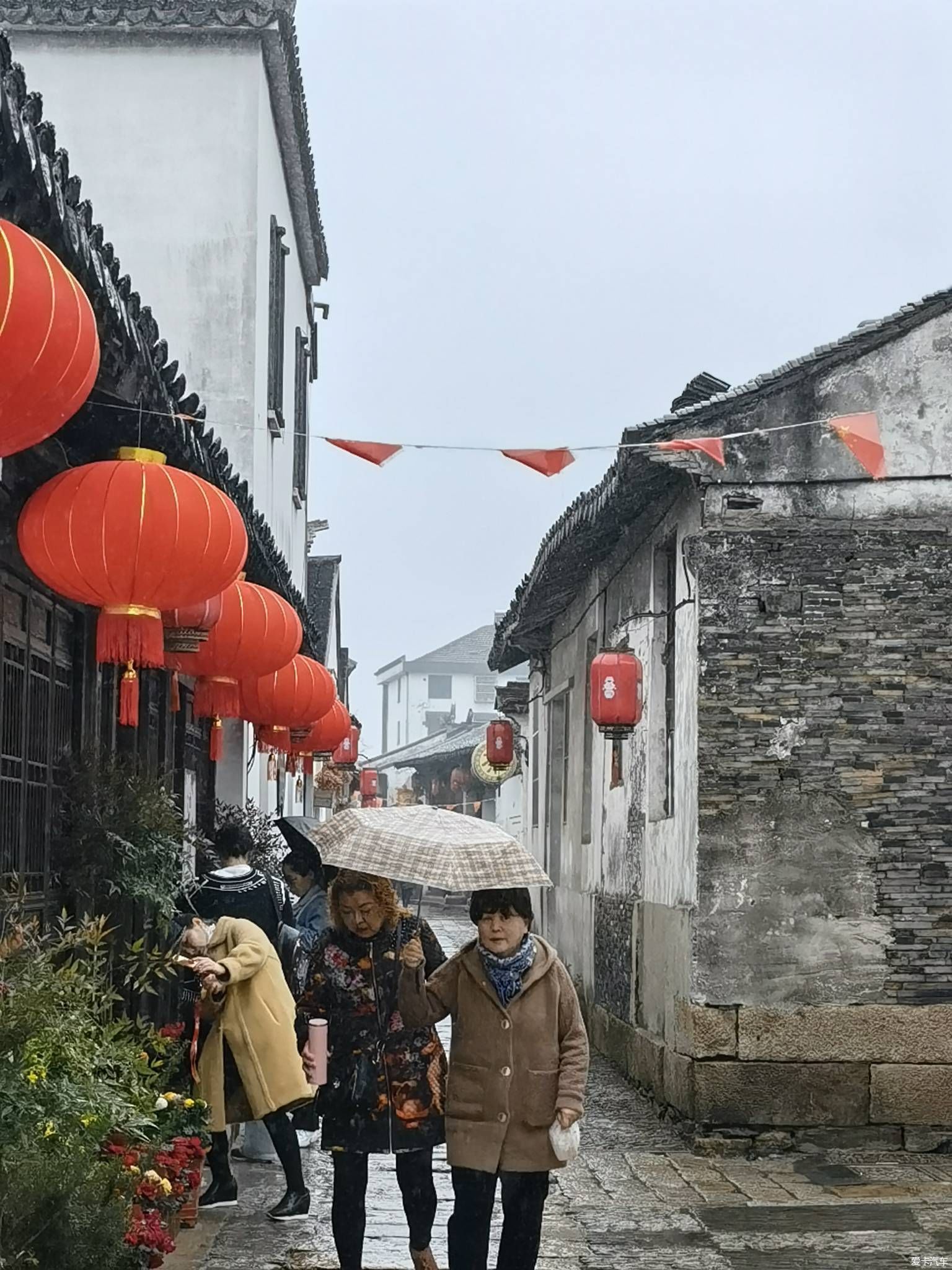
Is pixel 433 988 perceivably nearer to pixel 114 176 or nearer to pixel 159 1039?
pixel 159 1039

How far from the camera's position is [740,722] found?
1127cm

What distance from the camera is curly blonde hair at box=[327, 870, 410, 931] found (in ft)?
22.1

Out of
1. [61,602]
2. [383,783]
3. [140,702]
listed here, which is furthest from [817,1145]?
[383,783]

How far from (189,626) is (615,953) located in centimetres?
778

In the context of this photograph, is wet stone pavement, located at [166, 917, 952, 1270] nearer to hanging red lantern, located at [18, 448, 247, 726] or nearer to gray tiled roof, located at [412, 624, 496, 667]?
hanging red lantern, located at [18, 448, 247, 726]

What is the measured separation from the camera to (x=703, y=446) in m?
11.0

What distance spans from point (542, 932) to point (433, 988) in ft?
55.9

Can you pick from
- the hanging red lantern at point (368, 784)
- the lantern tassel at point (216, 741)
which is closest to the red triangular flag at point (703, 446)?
the lantern tassel at point (216, 741)

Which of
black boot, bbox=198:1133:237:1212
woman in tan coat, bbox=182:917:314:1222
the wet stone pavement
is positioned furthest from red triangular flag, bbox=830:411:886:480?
black boot, bbox=198:1133:237:1212

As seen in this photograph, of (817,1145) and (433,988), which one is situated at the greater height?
(433,988)

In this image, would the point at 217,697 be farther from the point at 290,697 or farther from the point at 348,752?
the point at 348,752

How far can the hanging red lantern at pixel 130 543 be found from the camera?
6.77m

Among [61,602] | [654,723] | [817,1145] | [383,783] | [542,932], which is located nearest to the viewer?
[61,602]

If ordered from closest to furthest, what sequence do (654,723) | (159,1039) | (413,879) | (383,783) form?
(413,879), (159,1039), (654,723), (383,783)
